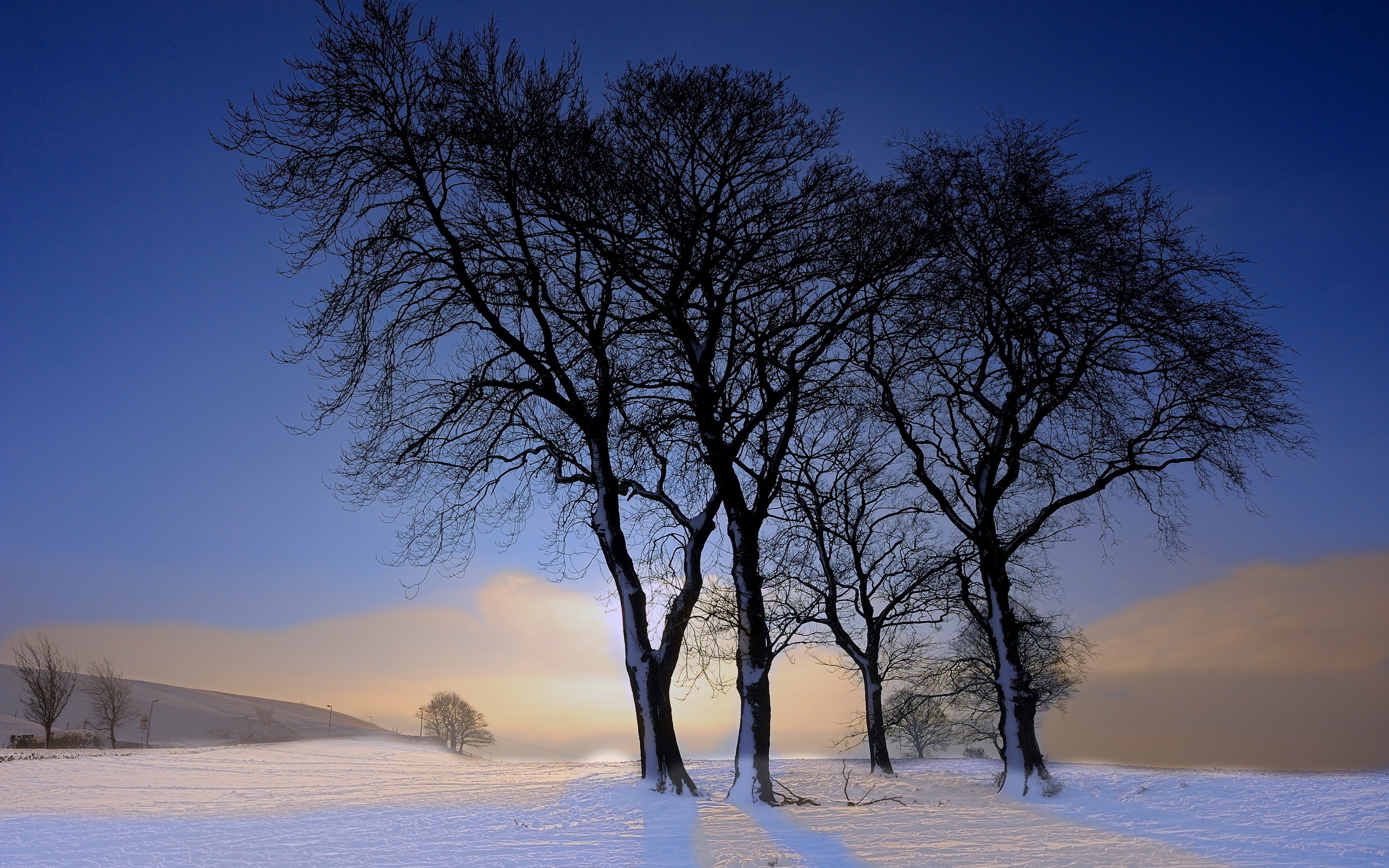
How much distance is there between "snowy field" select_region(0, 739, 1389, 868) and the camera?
24.7 ft

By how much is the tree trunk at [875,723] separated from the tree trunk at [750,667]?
34.9 ft

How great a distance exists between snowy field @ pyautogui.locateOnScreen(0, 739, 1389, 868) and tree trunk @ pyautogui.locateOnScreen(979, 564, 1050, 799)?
1.93ft

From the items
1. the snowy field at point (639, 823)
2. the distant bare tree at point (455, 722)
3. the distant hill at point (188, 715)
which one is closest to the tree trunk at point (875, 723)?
the snowy field at point (639, 823)

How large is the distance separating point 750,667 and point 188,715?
117m

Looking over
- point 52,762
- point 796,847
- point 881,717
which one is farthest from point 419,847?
point 881,717

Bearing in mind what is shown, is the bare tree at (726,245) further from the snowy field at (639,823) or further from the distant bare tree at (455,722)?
the distant bare tree at (455,722)

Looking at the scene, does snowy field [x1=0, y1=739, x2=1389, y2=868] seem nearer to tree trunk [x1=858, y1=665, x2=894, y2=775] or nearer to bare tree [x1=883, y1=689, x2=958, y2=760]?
bare tree [x1=883, y1=689, x2=958, y2=760]

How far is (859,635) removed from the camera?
23609 mm

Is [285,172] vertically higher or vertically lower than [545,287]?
higher

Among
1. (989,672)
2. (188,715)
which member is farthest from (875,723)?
(188,715)

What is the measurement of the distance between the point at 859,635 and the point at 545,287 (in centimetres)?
1458

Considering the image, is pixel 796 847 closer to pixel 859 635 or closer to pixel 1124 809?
pixel 1124 809

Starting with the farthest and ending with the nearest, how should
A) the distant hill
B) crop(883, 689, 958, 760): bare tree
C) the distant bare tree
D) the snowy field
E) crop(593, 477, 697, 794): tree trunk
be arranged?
the distant hill, the distant bare tree, crop(883, 689, 958, 760): bare tree, crop(593, 477, 697, 794): tree trunk, the snowy field

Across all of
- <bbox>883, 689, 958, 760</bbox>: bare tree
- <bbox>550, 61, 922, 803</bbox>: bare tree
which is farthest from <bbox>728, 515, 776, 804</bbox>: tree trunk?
<bbox>883, 689, 958, 760</bbox>: bare tree
